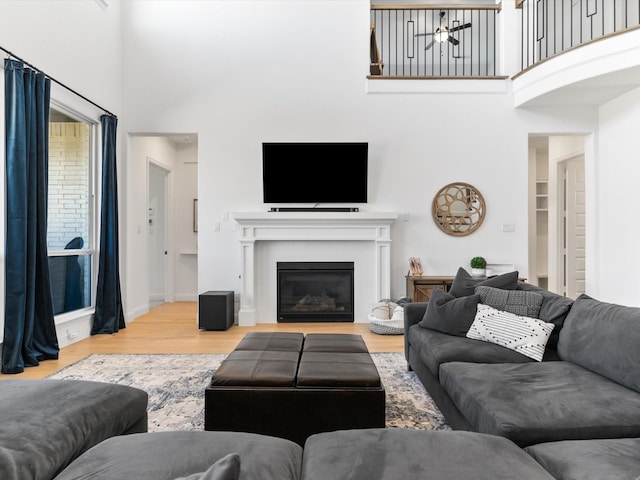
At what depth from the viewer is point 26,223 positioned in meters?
3.47

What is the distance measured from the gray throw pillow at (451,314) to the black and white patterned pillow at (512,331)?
0.06 meters

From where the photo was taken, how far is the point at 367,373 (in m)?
2.22

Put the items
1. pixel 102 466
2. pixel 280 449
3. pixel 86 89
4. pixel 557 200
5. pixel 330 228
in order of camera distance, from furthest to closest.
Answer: pixel 557 200, pixel 330 228, pixel 86 89, pixel 280 449, pixel 102 466

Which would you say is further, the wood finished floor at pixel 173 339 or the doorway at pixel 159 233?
the doorway at pixel 159 233

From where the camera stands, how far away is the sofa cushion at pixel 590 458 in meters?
1.21

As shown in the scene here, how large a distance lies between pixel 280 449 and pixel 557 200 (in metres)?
6.46

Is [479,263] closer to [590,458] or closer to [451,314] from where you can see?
[451,314]

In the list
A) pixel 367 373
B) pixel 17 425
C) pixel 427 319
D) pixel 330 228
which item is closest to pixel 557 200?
pixel 330 228

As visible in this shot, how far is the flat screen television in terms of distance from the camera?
525cm

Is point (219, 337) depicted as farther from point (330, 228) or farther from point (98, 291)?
point (330, 228)

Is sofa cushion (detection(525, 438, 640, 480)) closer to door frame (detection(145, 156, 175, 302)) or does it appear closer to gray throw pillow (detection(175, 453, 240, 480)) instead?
gray throw pillow (detection(175, 453, 240, 480))

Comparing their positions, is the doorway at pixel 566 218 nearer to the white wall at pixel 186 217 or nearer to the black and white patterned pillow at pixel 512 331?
the black and white patterned pillow at pixel 512 331

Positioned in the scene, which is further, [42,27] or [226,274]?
[226,274]

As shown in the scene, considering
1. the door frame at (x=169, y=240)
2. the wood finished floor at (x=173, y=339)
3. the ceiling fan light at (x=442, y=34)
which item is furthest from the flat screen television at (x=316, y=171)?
the door frame at (x=169, y=240)
